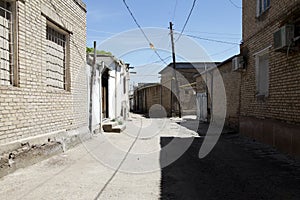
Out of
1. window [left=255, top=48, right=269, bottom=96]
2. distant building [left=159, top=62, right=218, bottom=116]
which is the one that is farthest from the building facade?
window [left=255, top=48, right=269, bottom=96]

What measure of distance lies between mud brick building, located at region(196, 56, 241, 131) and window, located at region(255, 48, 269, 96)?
2.11m

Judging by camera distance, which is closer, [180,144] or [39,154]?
[39,154]

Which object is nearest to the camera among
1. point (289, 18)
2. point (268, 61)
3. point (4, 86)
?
point (4, 86)

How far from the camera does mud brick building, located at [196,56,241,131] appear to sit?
43.5ft

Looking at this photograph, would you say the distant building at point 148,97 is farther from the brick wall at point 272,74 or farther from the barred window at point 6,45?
the barred window at point 6,45

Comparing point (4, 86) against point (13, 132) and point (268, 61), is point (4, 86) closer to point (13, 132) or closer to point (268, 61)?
point (13, 132)

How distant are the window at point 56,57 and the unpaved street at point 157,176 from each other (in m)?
1.94

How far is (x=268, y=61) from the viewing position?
9383mm

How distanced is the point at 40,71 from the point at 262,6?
23.3 ft

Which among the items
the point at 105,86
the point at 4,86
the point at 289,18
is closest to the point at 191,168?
the point at 4,86

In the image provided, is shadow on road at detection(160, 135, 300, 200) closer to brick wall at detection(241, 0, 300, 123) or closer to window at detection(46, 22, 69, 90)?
brick wall at detection(241, 0, 300, 123)

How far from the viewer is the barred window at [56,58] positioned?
26.0 ft

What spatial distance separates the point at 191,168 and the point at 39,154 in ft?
10.7

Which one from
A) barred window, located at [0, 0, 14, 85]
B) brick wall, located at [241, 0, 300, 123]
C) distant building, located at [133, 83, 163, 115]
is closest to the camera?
barred window, located at [0, 0, 14, 85]
